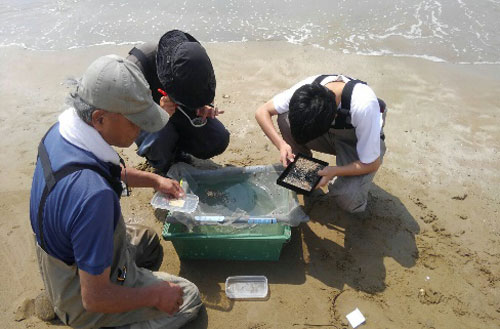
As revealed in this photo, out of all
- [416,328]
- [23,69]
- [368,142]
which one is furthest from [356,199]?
[23,69]

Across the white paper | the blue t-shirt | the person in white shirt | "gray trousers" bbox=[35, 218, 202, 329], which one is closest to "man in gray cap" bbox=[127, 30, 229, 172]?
the person in white shirt

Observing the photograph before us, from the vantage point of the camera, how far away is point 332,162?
3.67m

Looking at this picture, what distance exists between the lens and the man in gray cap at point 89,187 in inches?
65.7

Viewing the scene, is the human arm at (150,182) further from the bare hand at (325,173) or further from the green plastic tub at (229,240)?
the bare hand at (325,173)

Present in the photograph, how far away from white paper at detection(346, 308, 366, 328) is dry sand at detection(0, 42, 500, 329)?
42 millimetres

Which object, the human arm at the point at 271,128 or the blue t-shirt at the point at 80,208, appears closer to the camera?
the blue t-shirt at the point at 80,208

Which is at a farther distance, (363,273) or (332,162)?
(332,162)

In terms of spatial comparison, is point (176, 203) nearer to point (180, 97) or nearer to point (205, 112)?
point (180, 97)

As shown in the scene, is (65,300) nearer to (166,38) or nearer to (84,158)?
(84,158)

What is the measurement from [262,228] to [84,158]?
1327 millimetres

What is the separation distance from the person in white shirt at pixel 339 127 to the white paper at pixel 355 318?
83 cm

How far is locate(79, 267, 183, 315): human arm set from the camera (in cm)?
179

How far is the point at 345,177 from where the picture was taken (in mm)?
3062

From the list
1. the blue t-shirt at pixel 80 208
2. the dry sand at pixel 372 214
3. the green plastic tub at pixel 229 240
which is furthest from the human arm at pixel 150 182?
the blue t-shirt at pixel 80 208
